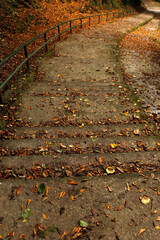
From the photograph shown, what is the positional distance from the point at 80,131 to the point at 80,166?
0.97 meters

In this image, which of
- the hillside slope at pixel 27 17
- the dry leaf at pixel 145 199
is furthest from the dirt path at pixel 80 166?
the hillside slope at pixel 27 17

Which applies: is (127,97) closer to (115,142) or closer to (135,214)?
Result: (115,142)

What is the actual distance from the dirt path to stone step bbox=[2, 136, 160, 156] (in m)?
0.02

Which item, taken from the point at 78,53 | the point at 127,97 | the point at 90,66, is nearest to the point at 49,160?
the point at 127,97

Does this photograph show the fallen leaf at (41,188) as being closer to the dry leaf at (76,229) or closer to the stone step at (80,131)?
the dry leaf at (76,229)

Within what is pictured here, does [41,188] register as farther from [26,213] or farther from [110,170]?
[110,170]

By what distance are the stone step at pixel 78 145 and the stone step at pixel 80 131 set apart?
0.65 ft

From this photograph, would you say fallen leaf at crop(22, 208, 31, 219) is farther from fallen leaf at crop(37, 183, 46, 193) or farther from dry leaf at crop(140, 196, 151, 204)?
dry leaf at crop(140, 196, 151, 204)

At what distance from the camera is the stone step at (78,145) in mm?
2936

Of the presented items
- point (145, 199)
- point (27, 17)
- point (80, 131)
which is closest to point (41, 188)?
point (145, 199)

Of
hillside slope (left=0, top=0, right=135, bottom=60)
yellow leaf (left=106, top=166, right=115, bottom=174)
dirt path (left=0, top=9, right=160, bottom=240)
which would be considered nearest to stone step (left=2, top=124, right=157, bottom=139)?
dirt path (left=0, top=9, right=160, bottom=240)

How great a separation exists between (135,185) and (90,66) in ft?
17.5

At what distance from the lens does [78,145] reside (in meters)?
3.06

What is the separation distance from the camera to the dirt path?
1.90 m
